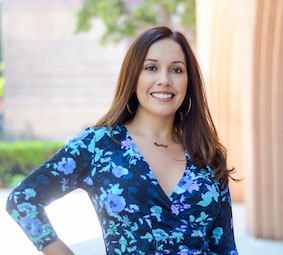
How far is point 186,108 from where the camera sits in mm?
2189

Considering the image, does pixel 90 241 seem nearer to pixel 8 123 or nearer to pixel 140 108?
pixel 140 108

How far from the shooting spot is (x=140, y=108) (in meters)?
2.07

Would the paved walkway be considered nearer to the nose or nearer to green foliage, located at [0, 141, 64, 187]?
green foliage, located at [0, 141, 64, 187]

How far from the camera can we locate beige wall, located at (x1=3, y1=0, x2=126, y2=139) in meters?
18.5

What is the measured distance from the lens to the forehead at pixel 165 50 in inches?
76.9

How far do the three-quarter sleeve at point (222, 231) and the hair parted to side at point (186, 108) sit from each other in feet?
0.20

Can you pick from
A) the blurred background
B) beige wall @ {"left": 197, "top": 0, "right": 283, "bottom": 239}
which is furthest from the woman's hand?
beige wall @ {"left": 197, "top": 0, "right": 283, "bottom": 239}

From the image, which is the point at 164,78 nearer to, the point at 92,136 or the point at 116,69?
the point at 92,136

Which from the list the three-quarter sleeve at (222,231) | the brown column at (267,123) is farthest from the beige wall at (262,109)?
the three-quarter sleeve at (222,231)

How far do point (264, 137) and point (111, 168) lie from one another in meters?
4.75

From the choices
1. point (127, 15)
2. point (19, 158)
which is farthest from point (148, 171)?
point (127, 15)

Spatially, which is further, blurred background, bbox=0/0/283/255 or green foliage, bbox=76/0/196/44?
green foliage, bbox=76/0/196/44

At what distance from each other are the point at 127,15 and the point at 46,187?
1236 cm

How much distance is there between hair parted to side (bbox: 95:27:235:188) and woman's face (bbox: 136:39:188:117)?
0.08 ft
